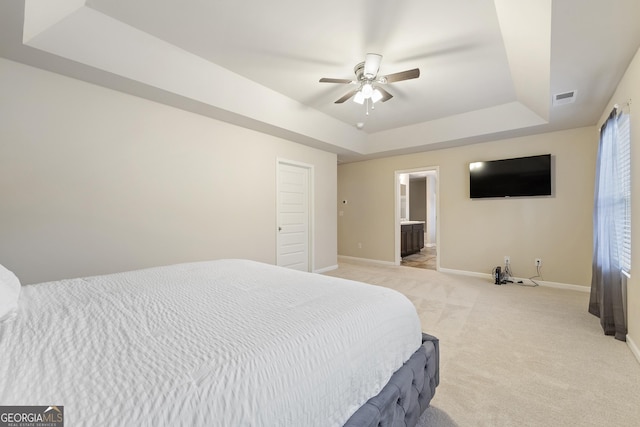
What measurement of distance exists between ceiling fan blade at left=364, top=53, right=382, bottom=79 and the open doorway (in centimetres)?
303

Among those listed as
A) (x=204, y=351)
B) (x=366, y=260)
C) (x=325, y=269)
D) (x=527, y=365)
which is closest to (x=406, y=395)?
(x=204, y=351)

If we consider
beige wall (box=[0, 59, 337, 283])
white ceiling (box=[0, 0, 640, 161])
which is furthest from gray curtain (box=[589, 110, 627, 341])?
beige wall (box=[0, 59, 337, 283])

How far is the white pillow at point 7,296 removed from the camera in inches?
39.8

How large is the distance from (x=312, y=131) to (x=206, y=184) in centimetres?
180

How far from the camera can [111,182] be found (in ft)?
8.65

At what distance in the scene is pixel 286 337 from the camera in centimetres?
94

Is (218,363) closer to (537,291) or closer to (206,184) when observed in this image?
(206,184)

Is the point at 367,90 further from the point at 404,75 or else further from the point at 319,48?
the point at 319,48

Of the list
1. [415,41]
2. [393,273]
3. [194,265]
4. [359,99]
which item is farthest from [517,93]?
[194,265]

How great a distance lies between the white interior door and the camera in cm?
429

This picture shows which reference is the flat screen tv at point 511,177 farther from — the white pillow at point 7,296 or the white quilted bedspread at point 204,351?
the white pillow at point 7,296

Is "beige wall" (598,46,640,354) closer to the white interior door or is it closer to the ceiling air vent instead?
the ceiling air vent

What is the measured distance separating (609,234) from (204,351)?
3.60m

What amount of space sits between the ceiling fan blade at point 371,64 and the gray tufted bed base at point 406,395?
7.57 feet
